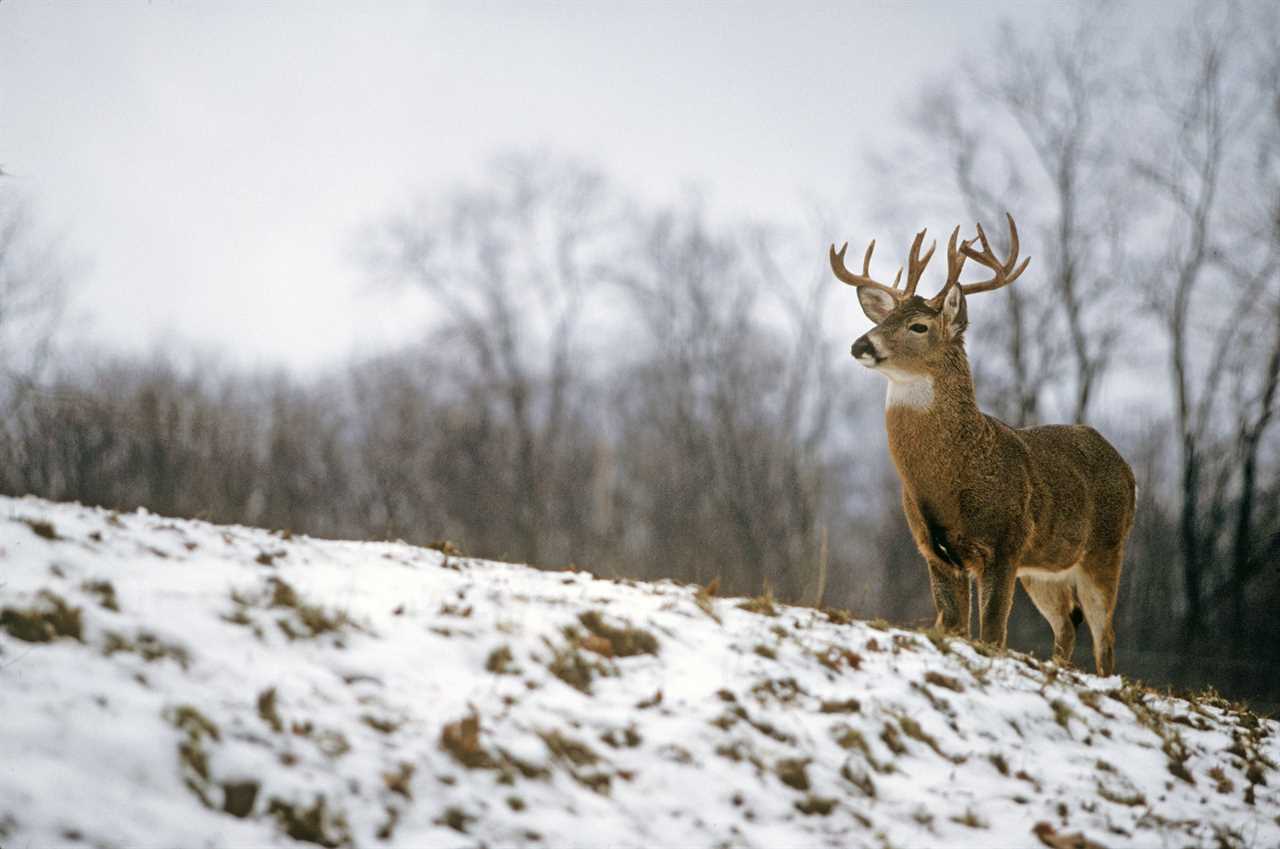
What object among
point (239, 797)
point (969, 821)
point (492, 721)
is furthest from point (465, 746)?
point (969, 821)

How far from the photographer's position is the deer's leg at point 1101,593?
29.0 ft

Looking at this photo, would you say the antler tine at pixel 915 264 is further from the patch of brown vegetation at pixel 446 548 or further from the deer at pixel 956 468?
the patch of brown vegetation at pixel 446 548

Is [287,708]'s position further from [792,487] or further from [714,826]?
[792,487]

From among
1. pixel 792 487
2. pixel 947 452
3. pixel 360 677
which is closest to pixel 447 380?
pixel 792 487

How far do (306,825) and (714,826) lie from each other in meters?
1.41

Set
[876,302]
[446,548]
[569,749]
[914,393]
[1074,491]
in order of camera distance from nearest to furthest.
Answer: [569,749] < [446,548] < [914,393] < [876,302] < [1074,491]

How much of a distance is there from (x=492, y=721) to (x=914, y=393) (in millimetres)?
4281

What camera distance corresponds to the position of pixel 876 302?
26.2ft

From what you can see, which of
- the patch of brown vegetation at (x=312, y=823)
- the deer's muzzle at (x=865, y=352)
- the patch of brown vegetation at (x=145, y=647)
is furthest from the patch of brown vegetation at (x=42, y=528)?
the deer's muzzle at (x=865, y=352)

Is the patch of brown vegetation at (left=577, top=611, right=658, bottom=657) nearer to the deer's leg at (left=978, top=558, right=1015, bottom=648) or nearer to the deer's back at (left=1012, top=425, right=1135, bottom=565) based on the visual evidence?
the deer's leg at (left=978, top=558, right=1015, bottom=648)

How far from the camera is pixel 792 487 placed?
28.9m

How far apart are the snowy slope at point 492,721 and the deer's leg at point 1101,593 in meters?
2.86

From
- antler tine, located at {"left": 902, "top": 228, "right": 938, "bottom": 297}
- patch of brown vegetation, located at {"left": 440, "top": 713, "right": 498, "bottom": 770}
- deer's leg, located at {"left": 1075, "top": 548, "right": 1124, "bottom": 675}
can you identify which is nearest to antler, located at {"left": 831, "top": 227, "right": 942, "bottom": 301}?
antler tine, located at {"left": 902, "top": 228, "right": 938, "bottom": 297}

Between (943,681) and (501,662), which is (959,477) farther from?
(501,662)
